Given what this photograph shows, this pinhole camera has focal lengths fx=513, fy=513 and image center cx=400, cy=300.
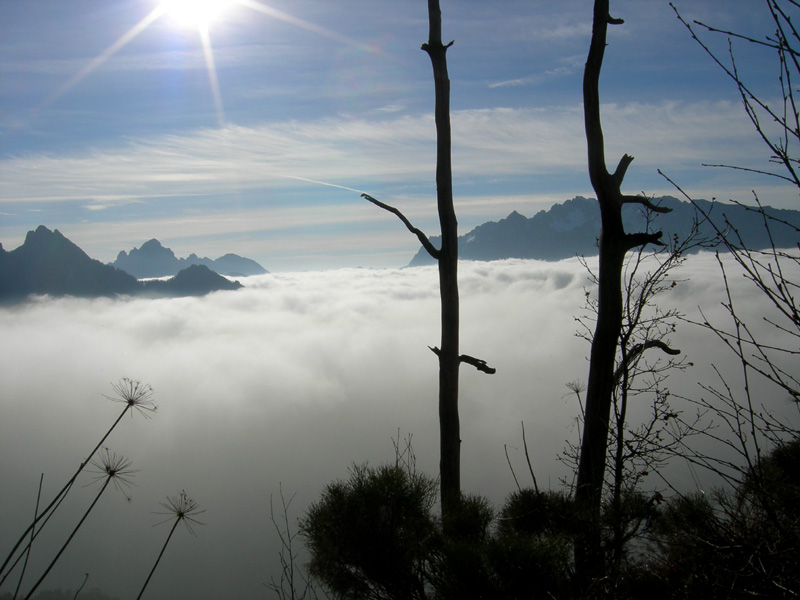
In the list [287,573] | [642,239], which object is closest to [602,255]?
[642,239]

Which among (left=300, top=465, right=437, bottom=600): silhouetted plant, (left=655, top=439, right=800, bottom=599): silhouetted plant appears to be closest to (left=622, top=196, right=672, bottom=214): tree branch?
(left=655, top=439, right=800, bottom=599): silhouetted plant

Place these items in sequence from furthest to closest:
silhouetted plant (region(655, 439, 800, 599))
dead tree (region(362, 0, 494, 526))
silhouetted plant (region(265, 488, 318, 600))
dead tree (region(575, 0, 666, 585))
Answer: dead tree (region(362, 0, 494, 526)) → dead tree (region(575, 0, 666, 585)) → silhouetted plant (region(265, 488, 318, 600)) → silhouetted plant (region(655, 439, 800, 599))

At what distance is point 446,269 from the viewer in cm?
629

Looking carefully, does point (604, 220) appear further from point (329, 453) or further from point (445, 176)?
point (329, 453)

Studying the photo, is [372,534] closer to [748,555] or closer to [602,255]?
[748,555]

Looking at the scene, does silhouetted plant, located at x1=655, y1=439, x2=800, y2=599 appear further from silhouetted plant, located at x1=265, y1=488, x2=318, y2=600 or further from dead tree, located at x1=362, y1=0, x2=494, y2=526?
dead tree, located at x1=362, y1=0, x2=494, y2=526

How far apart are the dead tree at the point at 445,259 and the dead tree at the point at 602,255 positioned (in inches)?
49.8

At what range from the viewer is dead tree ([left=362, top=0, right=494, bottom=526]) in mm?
6102

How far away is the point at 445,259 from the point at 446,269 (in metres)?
0.13

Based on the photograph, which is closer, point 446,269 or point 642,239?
point 642,239

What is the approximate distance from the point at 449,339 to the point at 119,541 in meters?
194

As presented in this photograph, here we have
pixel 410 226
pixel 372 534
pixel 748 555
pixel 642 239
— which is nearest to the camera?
pixel 748 555

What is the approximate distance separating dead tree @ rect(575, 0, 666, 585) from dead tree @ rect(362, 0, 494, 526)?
1.26 meters

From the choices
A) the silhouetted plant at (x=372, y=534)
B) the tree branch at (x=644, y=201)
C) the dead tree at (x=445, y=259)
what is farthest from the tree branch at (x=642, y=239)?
the silhouetted plant at (x=372, y=534)
